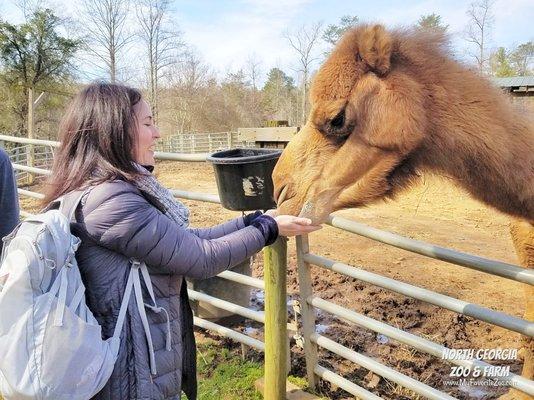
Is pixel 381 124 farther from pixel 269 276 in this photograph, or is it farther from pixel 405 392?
pixel 405 392

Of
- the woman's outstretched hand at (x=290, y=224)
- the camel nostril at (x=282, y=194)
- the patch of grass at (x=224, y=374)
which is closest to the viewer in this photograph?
the woman's outstretched hand at (x=290, y=224)

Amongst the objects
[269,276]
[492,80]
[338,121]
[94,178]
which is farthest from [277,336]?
[492,80]

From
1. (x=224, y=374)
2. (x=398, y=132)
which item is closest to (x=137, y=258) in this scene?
(x=398, y=132)

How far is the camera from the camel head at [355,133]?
2.07 m

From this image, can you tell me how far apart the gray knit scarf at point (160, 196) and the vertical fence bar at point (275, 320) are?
36.3 inches

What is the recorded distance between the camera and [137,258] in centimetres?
161

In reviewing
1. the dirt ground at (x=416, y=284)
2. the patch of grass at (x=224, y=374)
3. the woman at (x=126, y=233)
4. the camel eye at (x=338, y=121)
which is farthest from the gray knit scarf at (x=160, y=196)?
the patch of grass at (x=224, y=374)

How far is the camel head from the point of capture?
6.81 ft

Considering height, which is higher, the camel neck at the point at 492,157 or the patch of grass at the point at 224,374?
the camel neck at the point at 492,157

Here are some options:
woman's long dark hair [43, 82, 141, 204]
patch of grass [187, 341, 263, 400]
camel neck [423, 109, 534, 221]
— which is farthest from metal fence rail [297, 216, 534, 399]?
woman's long dark hair [43, 82, 141, 204]

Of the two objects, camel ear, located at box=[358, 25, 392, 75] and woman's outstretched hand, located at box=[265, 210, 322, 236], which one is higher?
camel ear, located at box=[358, 25, 392, 75]

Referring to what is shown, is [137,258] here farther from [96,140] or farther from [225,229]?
[225,229]

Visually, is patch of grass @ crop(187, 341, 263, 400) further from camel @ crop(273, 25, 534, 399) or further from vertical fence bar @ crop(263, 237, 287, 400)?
camel @ crop(273, 25, 534, 399)

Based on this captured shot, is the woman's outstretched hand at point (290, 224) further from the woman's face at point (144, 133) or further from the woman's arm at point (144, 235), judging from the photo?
the woman's face at point (144, 133)
